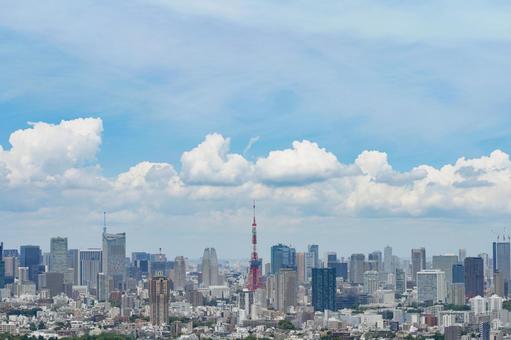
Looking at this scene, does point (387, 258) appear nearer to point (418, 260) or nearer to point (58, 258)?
point (418, 260)

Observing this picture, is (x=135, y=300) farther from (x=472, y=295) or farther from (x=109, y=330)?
(x=472, y=295)

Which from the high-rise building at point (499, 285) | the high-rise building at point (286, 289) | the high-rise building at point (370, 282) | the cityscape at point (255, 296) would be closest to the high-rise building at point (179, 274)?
the cityscape at point (255, 296)

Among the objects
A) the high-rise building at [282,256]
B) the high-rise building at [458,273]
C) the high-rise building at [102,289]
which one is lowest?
the high-rise building at [102,289]

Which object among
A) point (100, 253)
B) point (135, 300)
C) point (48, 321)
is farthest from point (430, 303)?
point (100, 253)

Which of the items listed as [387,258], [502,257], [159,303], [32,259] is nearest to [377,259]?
[387,258]

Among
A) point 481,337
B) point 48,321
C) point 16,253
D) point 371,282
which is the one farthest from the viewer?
point 16,253

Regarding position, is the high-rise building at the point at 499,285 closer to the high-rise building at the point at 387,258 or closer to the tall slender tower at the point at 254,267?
the tall slender tower at the point at 254,267

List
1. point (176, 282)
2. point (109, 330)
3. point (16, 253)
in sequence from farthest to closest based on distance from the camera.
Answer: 1. point (16, 253)
2. point (176, 282)
3. point (109, 330)
